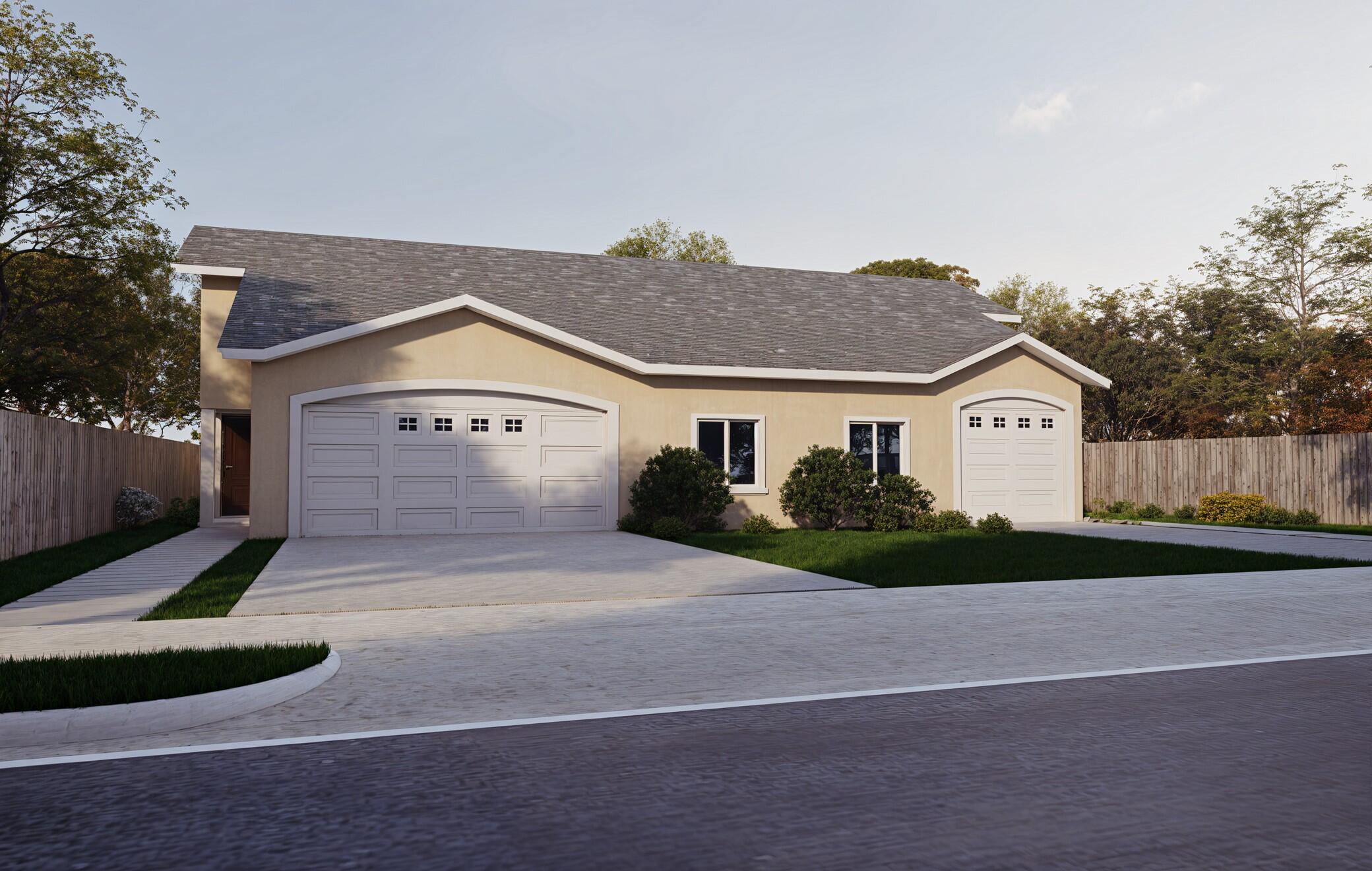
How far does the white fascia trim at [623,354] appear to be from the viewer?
61.2ft

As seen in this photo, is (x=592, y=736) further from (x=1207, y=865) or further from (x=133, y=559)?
(x=133, y=559)

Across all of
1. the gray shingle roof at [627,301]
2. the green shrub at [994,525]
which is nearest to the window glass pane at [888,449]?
the gray shingle roof at [627,301]

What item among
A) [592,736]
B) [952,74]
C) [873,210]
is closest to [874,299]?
[873,210]

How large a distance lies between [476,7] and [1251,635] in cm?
1654

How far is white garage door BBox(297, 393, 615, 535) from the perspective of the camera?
1922cm

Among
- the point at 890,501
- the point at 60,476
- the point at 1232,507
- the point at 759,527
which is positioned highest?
the point at 60,476

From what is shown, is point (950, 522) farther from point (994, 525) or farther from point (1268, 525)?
point (1268, 525)

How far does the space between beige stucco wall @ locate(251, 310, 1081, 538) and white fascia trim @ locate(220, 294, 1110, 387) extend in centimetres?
24

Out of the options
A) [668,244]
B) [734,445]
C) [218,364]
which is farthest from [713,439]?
[668,244]

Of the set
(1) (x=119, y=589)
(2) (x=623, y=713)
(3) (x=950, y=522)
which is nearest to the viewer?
(2) (x=623, y=713)

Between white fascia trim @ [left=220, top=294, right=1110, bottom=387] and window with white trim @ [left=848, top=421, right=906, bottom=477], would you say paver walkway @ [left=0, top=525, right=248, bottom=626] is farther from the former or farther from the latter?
window with white trim @ [left=848, top=421, right=906, bottom=477]

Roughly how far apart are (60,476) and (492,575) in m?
9.43

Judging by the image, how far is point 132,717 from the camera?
228 inches

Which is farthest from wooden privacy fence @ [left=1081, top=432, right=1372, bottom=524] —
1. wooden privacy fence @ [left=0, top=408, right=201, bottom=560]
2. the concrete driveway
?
wooden privacy fence @ [left=0, top=408, right=201, bottom=560]
